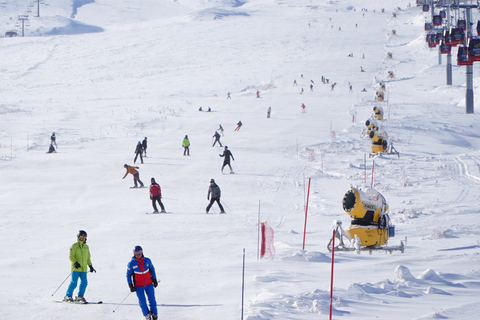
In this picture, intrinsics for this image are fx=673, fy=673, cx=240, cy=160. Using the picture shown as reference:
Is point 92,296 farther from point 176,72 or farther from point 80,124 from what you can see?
point 176,72

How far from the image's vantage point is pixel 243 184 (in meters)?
24.6

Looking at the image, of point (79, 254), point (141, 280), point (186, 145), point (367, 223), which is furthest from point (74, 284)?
point (186, 145)

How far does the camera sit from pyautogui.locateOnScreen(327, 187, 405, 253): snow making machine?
12.6 meters

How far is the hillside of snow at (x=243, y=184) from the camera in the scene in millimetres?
10031

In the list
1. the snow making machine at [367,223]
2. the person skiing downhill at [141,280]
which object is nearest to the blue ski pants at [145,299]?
the person skiing downhill at [141,280]

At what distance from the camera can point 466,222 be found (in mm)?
15805

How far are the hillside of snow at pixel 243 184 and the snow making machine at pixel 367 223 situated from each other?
0.27 meters

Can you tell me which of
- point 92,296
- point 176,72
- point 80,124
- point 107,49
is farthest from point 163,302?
point 107,49

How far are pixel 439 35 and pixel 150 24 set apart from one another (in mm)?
84351

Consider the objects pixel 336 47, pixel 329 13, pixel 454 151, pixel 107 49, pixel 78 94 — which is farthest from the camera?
pixel 329 13

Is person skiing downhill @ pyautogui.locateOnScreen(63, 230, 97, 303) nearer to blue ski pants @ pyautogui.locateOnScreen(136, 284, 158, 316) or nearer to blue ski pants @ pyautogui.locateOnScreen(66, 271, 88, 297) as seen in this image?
blue ski pants @ pyautogui.locateOnScreen(66, 271, 88, 297)

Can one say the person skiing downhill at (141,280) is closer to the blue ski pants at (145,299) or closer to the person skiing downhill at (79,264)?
the blue ski pants at (145,299)

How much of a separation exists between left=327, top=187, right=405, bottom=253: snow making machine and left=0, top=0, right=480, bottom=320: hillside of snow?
27 centimetres

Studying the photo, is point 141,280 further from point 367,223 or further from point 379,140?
point 379,140
